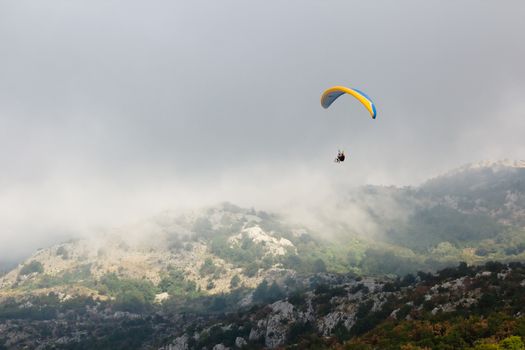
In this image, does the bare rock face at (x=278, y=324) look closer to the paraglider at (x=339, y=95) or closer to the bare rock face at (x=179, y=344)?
the bare rock face at (x=179, y=344)

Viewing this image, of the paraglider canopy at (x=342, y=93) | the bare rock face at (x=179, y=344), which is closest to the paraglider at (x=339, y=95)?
the paraglider canopy at (x=342, y=93)

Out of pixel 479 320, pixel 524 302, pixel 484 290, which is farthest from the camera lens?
pixel 484 290

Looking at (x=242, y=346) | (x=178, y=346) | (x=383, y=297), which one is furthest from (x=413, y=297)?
(x=178, y=346)

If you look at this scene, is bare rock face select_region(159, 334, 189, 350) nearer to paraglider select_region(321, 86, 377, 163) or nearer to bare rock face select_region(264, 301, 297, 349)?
bare rock face select_region(264, 301, 297, 349)

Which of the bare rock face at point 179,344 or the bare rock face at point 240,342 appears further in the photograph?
the bare rock face at point 179,344

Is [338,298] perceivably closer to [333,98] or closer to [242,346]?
[242,346]

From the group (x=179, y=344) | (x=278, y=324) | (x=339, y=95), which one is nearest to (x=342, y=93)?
(x=339, y=95)

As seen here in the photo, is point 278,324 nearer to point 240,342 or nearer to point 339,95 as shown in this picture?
point 240,342
